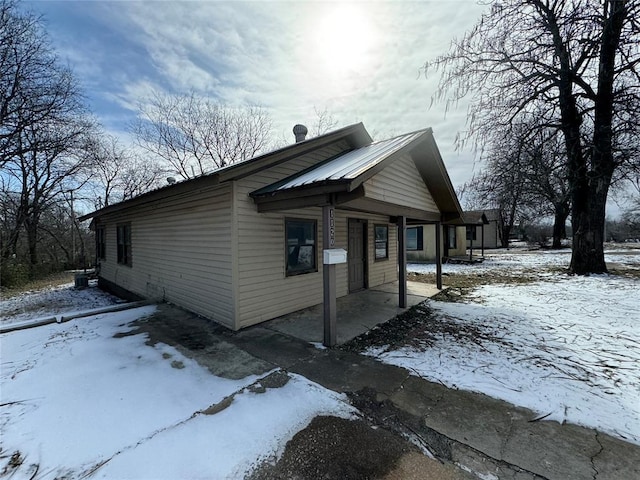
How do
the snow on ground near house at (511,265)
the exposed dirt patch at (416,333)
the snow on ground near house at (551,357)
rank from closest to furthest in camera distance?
the snow on ground near house at (551,357) → the exposed dirt patch at (416,333) → the snow on ground near house at (511,265)

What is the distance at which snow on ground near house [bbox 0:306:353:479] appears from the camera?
2105 millimetres

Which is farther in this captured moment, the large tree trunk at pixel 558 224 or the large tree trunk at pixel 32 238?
the large tree trunk at pixel 558 224

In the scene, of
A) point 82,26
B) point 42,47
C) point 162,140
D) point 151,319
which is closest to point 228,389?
point 151,319

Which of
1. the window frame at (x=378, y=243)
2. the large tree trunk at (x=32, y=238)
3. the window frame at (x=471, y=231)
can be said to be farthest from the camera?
the window frame at (x=471, y=231)

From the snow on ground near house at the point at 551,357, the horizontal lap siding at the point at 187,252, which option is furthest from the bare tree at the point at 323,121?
the snow on ground near house at the point at 551,357

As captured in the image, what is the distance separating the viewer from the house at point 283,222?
14.8 feet

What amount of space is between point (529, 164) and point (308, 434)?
11896 mm

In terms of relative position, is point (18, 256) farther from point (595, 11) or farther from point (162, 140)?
point (595, 11)

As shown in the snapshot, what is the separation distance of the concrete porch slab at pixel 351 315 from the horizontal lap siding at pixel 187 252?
122 cm

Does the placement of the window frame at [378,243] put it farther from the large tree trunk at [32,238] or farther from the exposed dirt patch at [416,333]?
the large tree trunk at [32,238]

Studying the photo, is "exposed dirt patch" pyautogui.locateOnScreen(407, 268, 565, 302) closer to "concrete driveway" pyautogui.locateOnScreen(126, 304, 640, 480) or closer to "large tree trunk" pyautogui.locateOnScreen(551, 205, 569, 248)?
"concrete driveway" pyautogui.locateOnScreen(126, 304, 640, 480)

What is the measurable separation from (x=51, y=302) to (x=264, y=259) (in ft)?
27.7

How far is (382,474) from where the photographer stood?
6.63 feet

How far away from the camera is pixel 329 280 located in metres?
4.20
